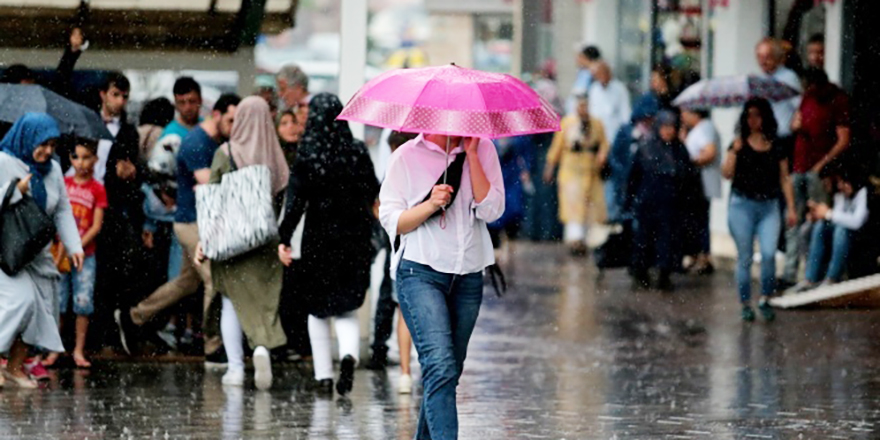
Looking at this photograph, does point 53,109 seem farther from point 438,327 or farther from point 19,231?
point 438,327

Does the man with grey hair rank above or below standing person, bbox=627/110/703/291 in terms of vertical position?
above

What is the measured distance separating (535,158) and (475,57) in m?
19.7

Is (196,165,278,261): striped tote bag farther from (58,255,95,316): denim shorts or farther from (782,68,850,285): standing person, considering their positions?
(782,68,850,285): standing person

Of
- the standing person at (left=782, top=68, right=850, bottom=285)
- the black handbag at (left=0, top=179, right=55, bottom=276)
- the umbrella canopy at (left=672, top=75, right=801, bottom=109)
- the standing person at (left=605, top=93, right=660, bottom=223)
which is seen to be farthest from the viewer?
the standing person at (left=605, top=93, right=660, bottom=223)

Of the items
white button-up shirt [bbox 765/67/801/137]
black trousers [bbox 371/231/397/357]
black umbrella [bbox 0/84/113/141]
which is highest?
white button-up shirt [bbox 765/67/801/137]

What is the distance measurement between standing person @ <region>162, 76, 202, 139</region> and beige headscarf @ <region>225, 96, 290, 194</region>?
56.5 inches

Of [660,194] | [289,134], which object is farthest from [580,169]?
[289,134]

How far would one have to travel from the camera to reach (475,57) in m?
44.6

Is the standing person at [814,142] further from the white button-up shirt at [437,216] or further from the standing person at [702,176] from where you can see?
the white button-up shirt at [437,216]

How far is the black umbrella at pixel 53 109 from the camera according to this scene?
1201cm

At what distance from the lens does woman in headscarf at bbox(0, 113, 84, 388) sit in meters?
10.9

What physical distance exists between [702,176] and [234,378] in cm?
859

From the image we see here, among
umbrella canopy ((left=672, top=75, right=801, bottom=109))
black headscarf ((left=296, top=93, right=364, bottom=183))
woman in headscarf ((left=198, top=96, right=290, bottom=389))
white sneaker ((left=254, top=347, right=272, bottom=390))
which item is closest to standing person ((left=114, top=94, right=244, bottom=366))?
woman in headscarf ((left=198, top=96, right=290, bottom=389))

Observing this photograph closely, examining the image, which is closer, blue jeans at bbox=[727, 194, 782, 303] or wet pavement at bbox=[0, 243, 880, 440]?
wet pavement at bbox=[0, 243, 880, 440]
